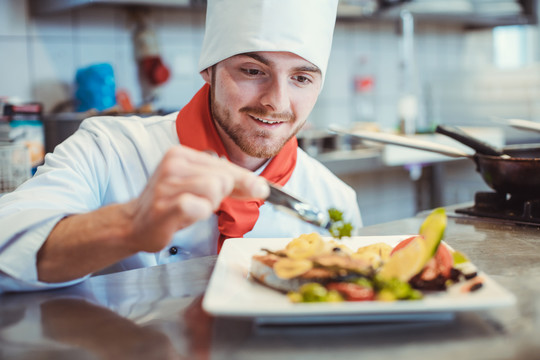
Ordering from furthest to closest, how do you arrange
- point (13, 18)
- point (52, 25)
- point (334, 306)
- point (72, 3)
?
point (52, 25) → point (13, 18) → point (72, 3) → point (334, 306)

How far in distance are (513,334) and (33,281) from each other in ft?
2.12

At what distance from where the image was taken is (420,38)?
14.3ft

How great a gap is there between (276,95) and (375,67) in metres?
3.05

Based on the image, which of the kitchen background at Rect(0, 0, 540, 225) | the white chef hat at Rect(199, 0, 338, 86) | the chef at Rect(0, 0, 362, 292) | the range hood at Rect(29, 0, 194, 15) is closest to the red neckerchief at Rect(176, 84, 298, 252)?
the chef at Rect(0, 0, 362, 292)

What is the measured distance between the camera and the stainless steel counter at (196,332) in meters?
0.61

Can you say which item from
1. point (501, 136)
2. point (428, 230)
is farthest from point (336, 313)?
point (501, 136)

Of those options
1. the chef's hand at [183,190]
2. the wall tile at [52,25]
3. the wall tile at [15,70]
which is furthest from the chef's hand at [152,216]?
the wall tile at [52,25]

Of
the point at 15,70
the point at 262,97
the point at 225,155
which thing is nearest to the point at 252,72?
the point at 262,97

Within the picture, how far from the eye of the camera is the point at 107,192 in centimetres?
131

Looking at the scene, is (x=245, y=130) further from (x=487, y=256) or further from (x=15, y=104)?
(x=15, y=104)

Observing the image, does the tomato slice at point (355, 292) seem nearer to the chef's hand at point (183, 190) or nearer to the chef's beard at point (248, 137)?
the chef's hand at point (183, 190)

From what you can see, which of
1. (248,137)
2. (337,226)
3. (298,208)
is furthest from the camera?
(248,137)

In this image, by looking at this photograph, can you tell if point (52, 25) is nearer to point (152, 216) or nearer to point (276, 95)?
point (276, 95)

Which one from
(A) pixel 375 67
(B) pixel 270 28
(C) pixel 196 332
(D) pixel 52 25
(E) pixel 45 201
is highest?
(D) pixel 52 25
